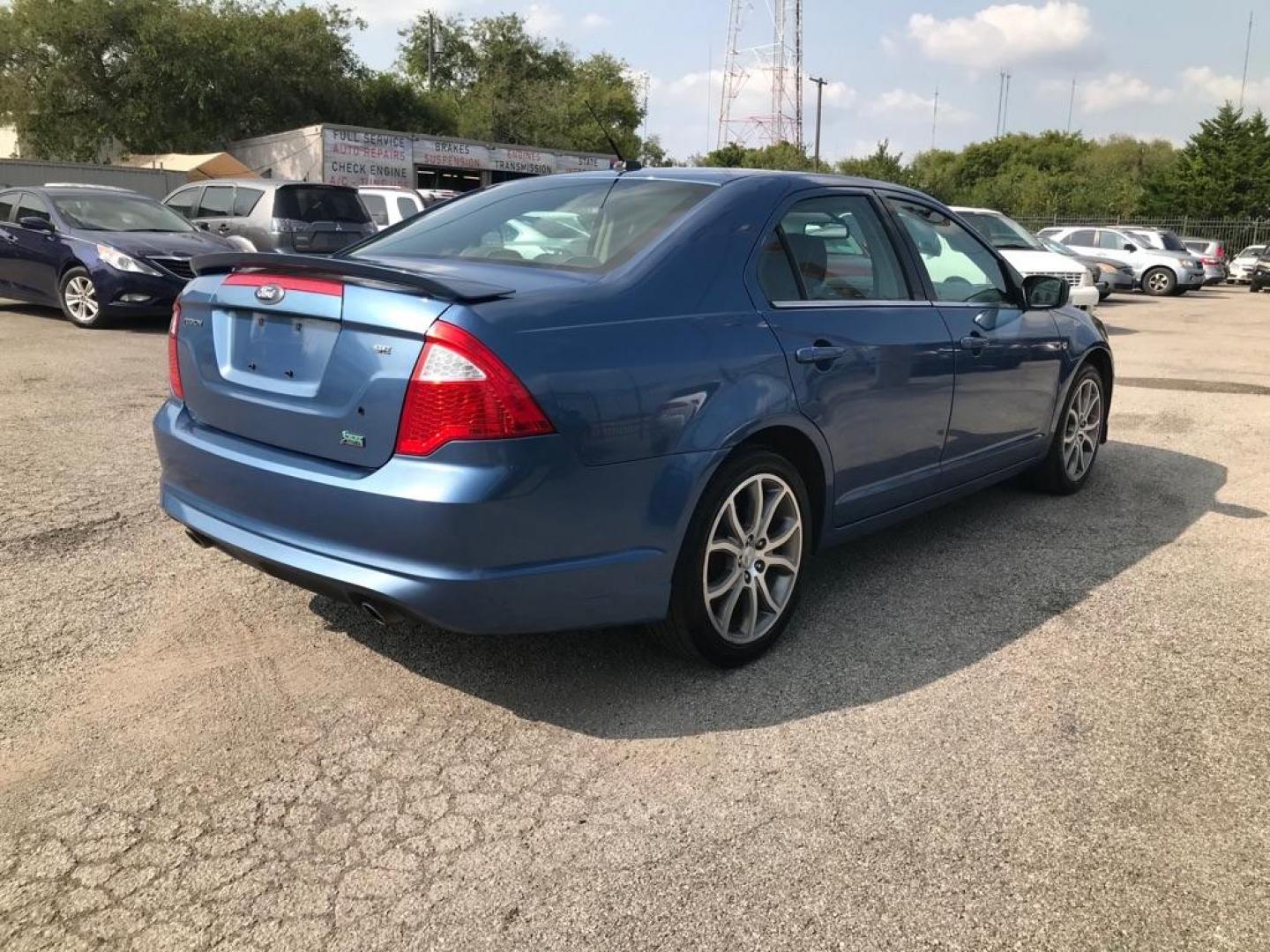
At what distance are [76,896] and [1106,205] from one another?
4965 cm

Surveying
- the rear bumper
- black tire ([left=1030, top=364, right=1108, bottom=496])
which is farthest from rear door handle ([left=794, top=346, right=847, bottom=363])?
black tire ([left=1030, top=364, right=1108, bottom=496])

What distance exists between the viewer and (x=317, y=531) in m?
2.91

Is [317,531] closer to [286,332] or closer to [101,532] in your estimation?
[286,332]

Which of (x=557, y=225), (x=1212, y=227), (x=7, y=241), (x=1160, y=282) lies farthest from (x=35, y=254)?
(x=1212, y=227)

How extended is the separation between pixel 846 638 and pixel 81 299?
10.0 m

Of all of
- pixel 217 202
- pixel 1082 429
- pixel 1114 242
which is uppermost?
pixel 1114 242

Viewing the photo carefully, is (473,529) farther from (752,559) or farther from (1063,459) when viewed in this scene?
(1063,459)

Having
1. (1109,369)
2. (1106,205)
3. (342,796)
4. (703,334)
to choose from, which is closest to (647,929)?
(342,796)

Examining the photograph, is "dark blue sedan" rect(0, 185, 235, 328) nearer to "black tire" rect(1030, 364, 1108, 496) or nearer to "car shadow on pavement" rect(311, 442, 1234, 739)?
"car shadow on pavement" rect(311, 442, 1234, 739)

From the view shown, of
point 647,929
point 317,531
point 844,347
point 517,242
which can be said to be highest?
point 517,242

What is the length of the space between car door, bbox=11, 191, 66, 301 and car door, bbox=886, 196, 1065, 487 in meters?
9.74

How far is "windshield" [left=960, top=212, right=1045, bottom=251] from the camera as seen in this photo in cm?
1620

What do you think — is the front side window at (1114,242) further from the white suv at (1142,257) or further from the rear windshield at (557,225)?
the rear windshield at (557,225)

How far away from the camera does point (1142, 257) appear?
1009 inches
